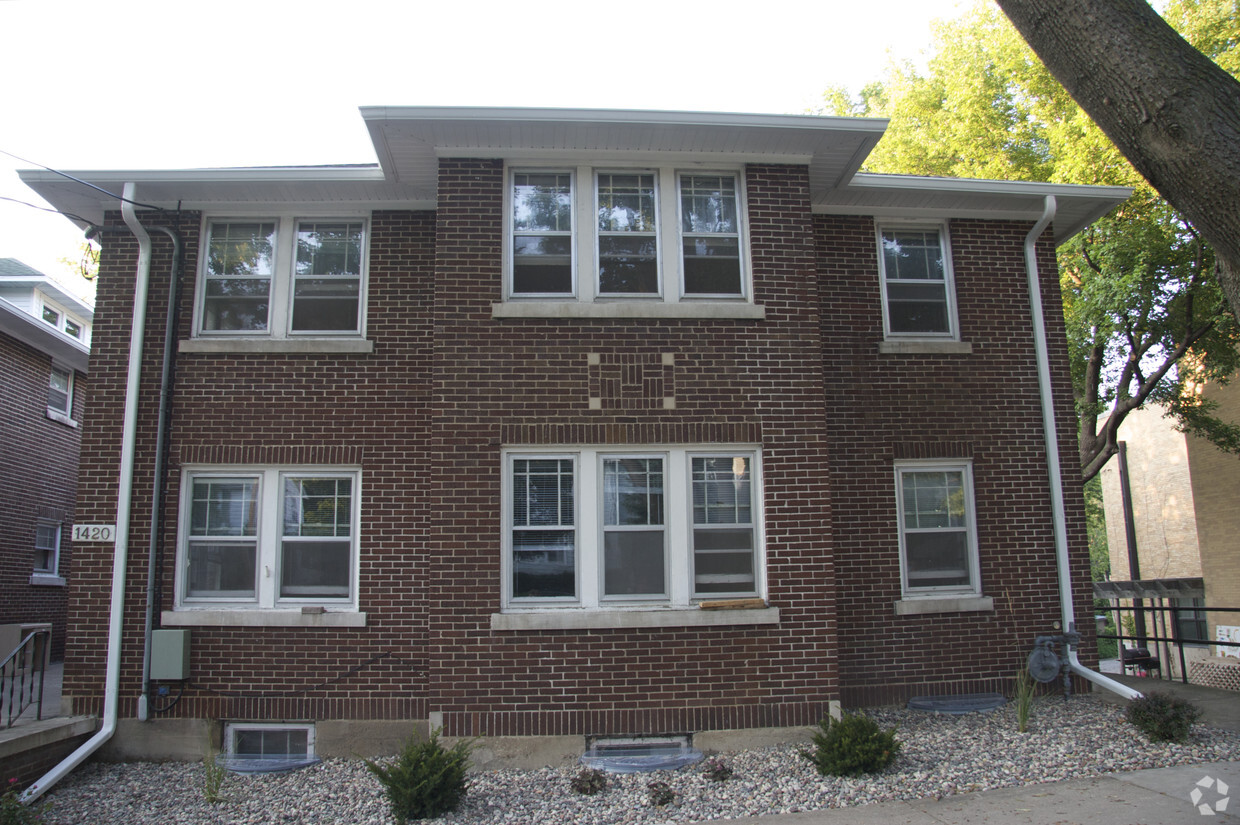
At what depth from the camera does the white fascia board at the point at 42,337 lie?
12367 millimetres

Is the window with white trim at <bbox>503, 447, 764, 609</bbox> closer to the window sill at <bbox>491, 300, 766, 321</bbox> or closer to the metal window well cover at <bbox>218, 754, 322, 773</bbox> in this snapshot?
the window sill at <bbox>491, 300, 766, 321</bbox>

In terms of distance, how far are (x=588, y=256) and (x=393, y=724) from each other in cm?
507

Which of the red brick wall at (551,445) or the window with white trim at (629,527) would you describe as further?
the window with white trim at (629,527)

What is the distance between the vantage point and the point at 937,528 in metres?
9.24

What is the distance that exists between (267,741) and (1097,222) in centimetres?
1476

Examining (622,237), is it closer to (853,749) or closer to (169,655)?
(853,749)

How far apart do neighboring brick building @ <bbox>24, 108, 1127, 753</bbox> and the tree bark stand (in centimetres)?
321

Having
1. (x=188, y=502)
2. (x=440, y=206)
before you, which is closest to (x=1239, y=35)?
(x=440, y=206)

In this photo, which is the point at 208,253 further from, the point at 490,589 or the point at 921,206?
the point at 921,206

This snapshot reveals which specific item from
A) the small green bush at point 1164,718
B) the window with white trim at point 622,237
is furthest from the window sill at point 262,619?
the small green bush at point 1164,718

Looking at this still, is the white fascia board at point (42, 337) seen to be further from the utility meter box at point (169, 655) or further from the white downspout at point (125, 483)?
the utility meter box at point (169, 655)

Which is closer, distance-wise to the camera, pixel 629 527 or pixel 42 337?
pixel 629 527

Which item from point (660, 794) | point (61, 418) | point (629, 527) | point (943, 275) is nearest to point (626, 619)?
point (629, 527)

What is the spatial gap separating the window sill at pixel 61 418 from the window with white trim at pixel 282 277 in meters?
7.34
